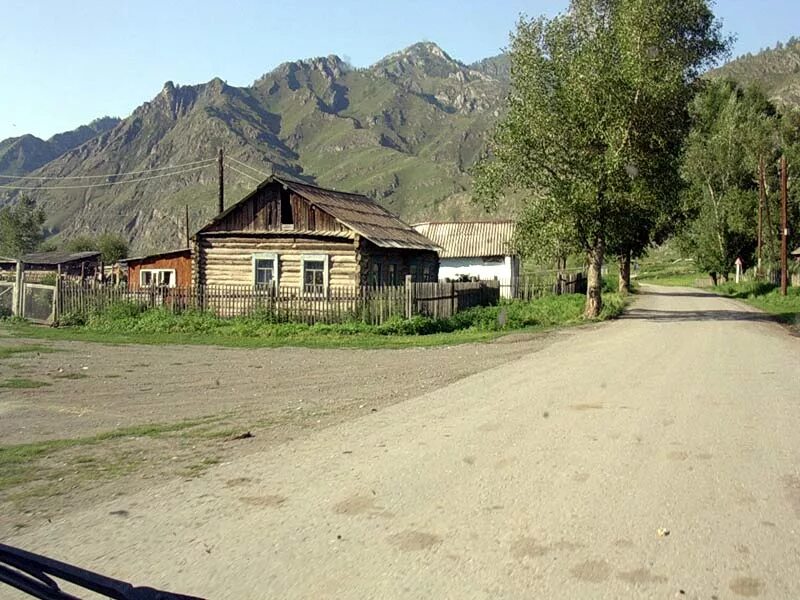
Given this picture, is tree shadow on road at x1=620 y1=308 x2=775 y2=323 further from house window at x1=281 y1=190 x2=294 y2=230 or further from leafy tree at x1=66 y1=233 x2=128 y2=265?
leafy tree at x1=66 y1=233 x2=128 y2=265

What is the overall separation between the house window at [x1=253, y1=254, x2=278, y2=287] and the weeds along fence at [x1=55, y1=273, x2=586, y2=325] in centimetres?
180

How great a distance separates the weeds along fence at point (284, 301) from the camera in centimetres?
2795

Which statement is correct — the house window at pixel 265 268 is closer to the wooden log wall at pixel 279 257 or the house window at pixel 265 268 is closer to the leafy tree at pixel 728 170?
the wooden log wall at pixel 279 257

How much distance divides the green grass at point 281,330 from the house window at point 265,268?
4.52 meters

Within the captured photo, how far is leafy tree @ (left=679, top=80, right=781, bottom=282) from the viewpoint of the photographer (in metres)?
63.8

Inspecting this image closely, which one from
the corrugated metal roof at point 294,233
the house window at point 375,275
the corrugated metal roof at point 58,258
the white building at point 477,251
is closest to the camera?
the corrugated metal roof at point 294,233

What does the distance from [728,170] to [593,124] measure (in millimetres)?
40637

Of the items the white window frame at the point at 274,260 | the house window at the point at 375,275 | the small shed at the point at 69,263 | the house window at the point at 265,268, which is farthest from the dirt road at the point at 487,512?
the small shed at the point at 69,263

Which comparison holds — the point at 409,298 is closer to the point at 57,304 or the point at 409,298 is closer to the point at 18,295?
the point at 57,304

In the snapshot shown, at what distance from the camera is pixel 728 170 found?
214 feet

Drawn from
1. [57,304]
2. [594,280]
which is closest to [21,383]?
[57,304]

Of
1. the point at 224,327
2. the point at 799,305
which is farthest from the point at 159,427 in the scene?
the point at 799,305

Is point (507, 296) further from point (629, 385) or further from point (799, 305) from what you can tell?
point (629, 385)

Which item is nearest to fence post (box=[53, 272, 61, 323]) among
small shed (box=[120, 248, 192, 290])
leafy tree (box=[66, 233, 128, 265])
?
small shed (box=[120, 248, 192, 290])
